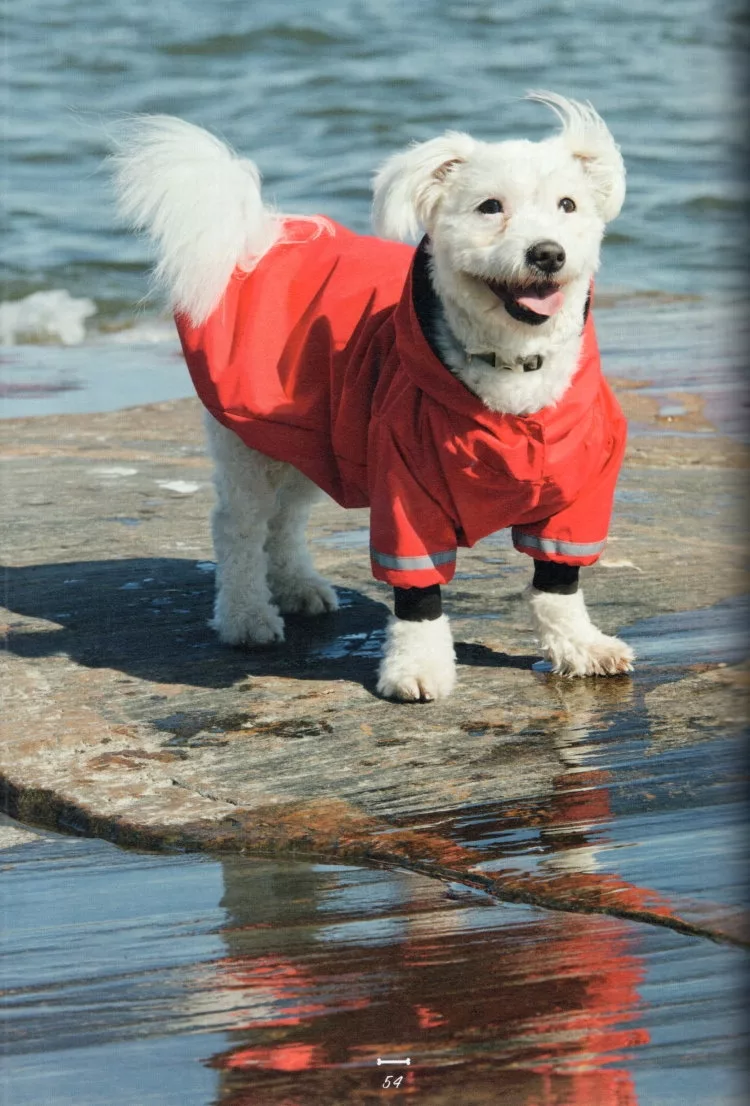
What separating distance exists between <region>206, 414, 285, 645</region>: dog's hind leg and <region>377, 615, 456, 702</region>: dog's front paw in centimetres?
62

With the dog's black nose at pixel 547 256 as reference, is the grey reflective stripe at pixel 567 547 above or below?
below

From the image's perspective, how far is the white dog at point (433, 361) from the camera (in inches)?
144

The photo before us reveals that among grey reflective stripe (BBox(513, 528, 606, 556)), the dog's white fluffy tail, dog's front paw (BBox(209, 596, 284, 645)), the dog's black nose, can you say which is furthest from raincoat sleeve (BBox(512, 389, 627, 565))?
the dog's white fluffy tail

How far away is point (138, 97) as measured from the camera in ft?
66.9

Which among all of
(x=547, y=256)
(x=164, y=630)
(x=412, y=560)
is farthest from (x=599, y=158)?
(x=164, y=630)

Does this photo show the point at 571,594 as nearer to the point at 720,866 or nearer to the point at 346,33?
the point at 720,866

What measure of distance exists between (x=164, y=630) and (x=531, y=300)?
1.54m

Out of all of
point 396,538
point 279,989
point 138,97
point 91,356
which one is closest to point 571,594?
point 396,538

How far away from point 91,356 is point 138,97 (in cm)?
1094

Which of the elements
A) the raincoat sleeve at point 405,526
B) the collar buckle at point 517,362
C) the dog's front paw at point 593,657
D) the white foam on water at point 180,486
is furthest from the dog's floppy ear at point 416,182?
the white foam on water at point 180,486

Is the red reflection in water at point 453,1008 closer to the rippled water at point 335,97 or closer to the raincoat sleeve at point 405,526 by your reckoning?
the raincoat sleeve at point 405,526

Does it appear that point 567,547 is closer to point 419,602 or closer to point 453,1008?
point 419,602

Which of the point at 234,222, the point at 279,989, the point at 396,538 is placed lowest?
the point at 279,989

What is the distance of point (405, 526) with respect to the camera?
3730 millimetres
